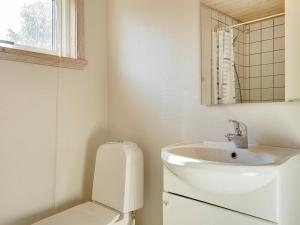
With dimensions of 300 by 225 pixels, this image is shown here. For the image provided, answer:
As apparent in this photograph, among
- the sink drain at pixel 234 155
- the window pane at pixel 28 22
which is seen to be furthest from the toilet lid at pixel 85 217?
the window pane at pixel 28 22

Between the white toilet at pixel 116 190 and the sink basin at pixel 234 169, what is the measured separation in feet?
1.56

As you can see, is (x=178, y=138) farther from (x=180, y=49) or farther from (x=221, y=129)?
(x=180, y=49)

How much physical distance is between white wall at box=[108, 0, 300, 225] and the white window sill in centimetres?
28

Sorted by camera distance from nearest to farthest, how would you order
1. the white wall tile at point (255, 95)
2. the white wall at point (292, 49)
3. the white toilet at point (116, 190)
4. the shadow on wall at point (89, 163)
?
1. the white wall at point (292, 49)
2. the white wall tile at point (255, 95)
3. the white toilet at point (116, 190)
4. the shadow on wall at point (89, 163)

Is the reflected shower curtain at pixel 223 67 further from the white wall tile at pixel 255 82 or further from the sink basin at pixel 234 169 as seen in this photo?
the sink basin at pixel 234 169

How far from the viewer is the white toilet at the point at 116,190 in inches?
55.0

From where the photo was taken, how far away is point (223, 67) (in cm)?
129

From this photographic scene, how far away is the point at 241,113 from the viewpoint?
1199mm

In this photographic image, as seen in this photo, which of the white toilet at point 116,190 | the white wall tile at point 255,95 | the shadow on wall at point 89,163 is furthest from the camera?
the shadow on wall at point 89,163

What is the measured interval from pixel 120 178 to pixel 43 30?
43.5 inches

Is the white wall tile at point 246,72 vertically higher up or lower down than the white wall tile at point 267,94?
higher up

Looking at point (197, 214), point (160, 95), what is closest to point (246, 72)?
point (160, 95)

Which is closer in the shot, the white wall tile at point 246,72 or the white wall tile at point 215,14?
the white wall tile at point 246,72

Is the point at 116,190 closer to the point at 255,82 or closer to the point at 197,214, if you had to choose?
the point at 197,214
